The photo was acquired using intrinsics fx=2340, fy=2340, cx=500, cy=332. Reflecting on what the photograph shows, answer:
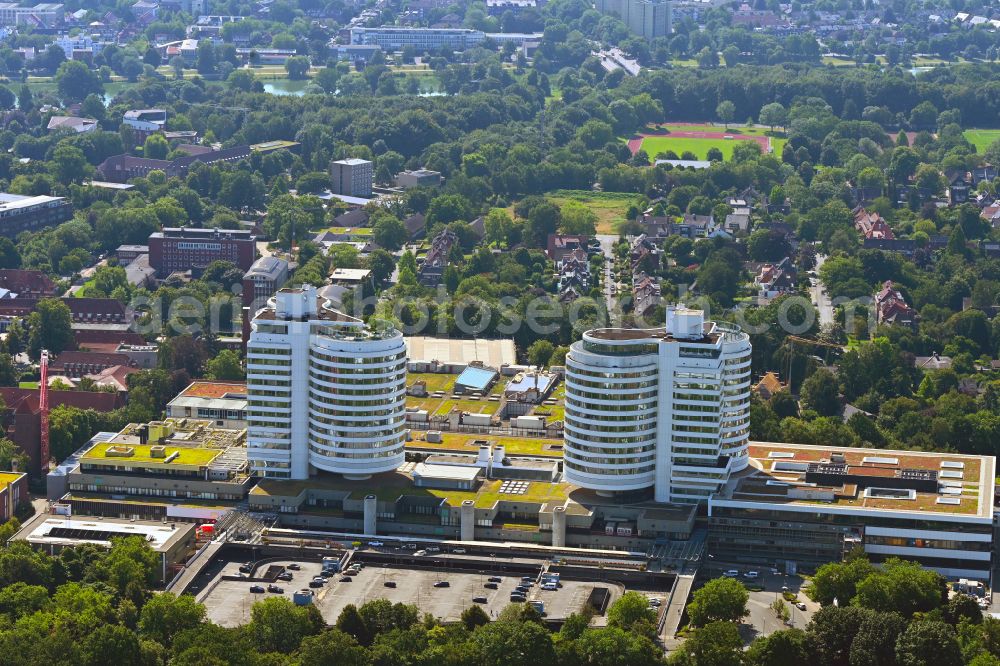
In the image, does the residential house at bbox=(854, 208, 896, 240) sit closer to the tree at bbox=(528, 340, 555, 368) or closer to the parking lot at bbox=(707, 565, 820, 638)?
the tree at bbox=(528, 340, 555, 368)

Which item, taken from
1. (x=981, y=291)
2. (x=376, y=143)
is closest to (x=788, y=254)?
(x=981, y=291)

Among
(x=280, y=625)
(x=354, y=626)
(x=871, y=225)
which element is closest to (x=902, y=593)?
(x=354, y=626)

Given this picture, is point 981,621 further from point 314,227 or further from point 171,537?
point 314,227

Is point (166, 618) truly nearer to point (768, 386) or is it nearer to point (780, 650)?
point (780, 650)

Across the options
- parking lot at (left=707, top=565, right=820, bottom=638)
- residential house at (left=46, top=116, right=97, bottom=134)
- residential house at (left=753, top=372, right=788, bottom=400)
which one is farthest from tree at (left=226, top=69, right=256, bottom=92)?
parking lot at (left=707, top=565, right=820, bottom=638)

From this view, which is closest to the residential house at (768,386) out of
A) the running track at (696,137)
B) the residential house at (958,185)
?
the residential house at (958,185)

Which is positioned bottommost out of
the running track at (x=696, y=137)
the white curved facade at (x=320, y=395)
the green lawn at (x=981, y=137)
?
the running track at (x=696, y=137)

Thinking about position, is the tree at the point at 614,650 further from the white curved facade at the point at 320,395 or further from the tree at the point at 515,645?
the white curved facade at the point at 320,395

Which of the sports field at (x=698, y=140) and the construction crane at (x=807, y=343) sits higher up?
the construction crane at (x=807, y=343)
